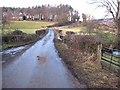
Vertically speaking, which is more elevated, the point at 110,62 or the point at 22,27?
the point at 22,27

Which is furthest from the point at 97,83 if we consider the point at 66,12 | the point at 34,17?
the point at 34,17

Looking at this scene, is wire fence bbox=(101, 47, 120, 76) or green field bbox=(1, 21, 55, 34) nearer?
wire fence bbox=(101, 47, 120, 76)

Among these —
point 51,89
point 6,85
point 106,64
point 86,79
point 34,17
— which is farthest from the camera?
point 34,17

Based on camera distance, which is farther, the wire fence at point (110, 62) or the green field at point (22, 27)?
the green field at point (22, 27)

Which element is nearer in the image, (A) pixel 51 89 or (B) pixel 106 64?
(A) pixel 51 89

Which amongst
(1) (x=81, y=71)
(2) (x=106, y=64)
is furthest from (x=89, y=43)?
(1) (x=81, y=71)

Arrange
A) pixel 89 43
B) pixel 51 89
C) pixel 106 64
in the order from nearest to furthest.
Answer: pixel 51 89 → pixel 106 64 → pixel 89 43

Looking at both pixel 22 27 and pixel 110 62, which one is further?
pixel 22 27

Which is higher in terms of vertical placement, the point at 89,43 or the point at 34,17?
the point at 34,17

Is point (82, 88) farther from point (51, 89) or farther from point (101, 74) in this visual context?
point (101, 74)

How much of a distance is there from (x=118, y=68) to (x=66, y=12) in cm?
13593

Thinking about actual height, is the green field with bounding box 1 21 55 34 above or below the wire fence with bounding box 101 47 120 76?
above

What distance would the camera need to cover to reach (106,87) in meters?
9.20

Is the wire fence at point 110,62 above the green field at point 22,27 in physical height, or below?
below
